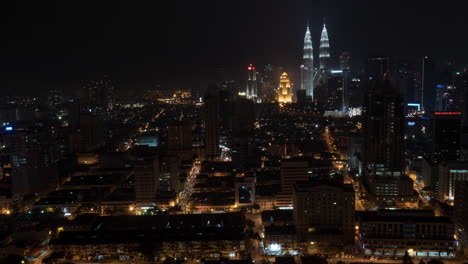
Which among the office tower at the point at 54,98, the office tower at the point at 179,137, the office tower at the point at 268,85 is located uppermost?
the office tower at the point at 268,85

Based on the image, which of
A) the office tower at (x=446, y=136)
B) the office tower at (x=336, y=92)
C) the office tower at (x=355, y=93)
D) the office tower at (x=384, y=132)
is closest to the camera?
the office tower at (x=384, y=132)

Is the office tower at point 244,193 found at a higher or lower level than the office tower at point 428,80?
lower

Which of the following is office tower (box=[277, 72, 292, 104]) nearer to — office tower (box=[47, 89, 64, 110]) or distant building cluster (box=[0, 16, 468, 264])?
distant building cluster (box=[0, 16, 468, 264])

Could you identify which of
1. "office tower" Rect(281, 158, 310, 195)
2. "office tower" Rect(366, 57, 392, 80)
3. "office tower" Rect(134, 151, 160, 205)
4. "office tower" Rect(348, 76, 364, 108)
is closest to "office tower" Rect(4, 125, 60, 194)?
"office tower" Rect(134, 151, 160, 205)

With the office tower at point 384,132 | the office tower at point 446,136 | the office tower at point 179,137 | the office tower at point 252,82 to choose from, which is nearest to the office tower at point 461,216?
the office tower at point 384,132

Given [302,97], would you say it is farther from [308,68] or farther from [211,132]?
[211,132]

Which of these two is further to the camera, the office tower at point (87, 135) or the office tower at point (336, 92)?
the office tower at point (336, 92)

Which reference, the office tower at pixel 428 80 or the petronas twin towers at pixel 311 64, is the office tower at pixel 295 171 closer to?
the office tower at pixel 428 80
